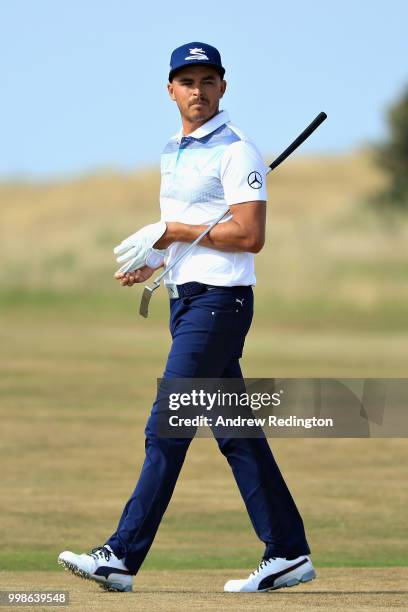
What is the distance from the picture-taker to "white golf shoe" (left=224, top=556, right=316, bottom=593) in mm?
7664

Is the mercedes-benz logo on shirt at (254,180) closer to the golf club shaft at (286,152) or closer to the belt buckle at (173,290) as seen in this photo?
the golf club shaft at (286,152)

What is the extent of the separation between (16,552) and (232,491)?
335 centimetres

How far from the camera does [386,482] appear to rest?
13477 millimetres

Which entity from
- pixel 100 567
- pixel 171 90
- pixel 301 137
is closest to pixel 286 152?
pixel 301 137

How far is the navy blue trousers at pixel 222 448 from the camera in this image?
293 inches

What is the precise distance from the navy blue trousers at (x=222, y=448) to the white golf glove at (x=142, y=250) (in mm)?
220

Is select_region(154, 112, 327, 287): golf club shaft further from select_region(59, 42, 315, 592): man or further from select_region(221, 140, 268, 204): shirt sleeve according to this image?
select_region(221, 140, 268, 204): shirt sleeve

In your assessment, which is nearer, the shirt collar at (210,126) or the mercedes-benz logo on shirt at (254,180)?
the mercedes-benz logo on shirt at (254,180)

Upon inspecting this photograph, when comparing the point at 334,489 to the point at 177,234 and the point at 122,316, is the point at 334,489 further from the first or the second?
the point at 122,316

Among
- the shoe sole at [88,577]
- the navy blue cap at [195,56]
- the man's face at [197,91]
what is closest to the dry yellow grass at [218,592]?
the shoe sole at [88,577]

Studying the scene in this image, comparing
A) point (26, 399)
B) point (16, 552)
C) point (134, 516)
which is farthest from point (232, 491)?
point (26, 399)

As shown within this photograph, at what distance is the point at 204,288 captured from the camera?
7.52 metres

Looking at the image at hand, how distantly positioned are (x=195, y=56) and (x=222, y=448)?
1.78 metres

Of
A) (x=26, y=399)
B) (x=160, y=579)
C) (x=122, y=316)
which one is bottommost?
(x=160, y=579)
